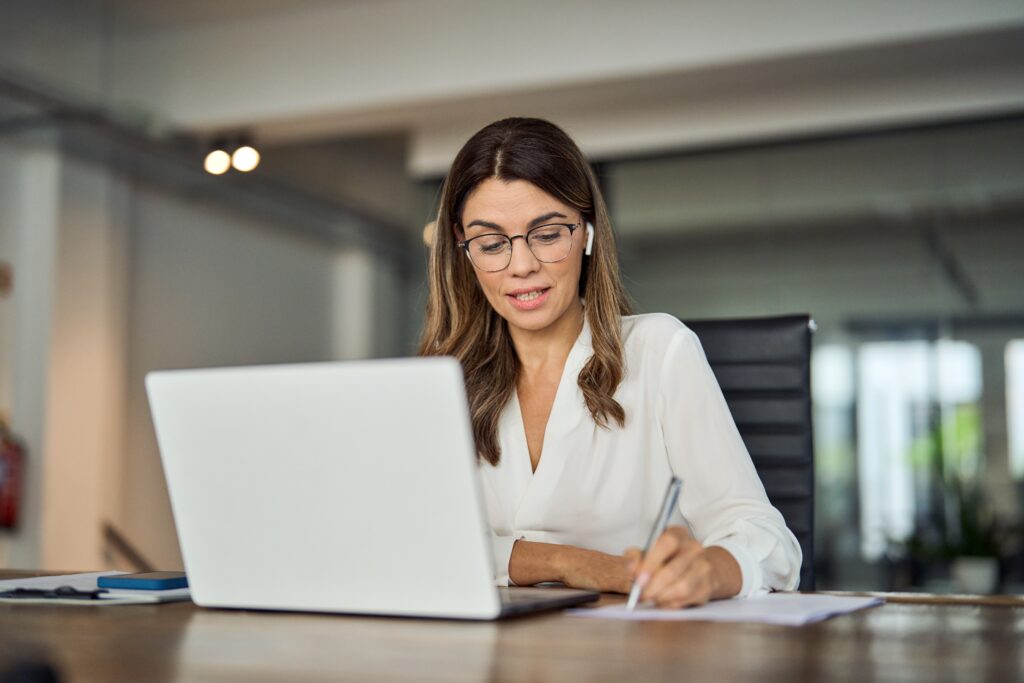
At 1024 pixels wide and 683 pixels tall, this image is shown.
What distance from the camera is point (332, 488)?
99 centimetres

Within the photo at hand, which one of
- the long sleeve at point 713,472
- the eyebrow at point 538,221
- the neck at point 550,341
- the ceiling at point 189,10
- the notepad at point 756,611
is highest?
the ceiling at point 189,10

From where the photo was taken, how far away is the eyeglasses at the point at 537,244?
71.9 inches

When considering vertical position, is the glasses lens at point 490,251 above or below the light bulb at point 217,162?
below

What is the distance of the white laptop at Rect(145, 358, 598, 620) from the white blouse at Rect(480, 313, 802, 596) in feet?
1.95

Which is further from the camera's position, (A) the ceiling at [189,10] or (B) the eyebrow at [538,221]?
(A) the ceiling at [189,10]

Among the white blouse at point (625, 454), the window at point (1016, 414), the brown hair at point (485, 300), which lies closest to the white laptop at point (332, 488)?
the white blouse at point (625, 454)

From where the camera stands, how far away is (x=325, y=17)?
4.98 meters

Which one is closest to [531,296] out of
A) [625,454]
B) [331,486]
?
[625,454]

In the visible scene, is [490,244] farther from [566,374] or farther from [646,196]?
[646,196]

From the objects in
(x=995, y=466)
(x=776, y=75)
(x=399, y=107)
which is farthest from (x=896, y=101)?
(x=399, y=107)

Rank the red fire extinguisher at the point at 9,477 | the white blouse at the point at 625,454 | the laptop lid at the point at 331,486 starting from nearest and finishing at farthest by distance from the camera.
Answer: the laptop lid at the point at 331,486
the white blouse at the point at 625,454
the red fire extinguisher at the point at 9,477

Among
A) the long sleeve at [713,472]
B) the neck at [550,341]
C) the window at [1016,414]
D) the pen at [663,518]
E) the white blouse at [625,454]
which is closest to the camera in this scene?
the pen at [663,518]

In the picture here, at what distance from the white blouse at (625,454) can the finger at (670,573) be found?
0.50m

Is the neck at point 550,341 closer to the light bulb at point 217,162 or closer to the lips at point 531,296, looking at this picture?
the lips at point 531,296
